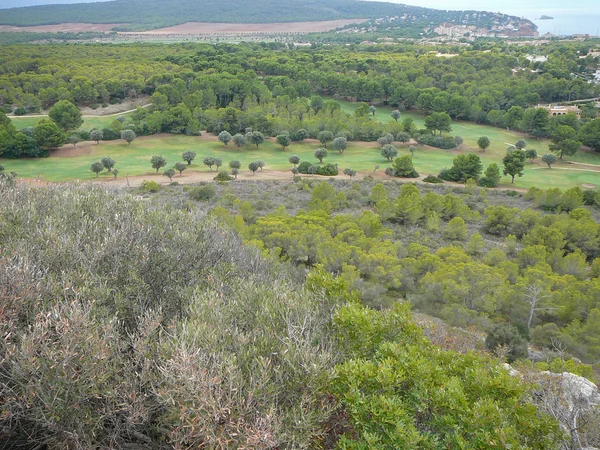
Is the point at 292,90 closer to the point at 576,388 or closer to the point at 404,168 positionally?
the point at 404,168

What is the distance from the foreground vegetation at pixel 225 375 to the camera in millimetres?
5812

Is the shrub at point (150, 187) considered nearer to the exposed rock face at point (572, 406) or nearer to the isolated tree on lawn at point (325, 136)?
the isolated tree on lawn at point (325, 136)

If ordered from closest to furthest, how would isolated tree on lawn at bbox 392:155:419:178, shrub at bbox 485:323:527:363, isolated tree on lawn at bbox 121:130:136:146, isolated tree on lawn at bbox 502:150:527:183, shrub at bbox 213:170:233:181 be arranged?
shrub at bbox 485:323:527:363
shrub at bbox 213:170:233:181
isolated tree on lawn at bbox 502:150:527:183
isolated tree on lawn at bbox 392:155:419:178
isolated tree on lawn at bbox 121:130:136:146

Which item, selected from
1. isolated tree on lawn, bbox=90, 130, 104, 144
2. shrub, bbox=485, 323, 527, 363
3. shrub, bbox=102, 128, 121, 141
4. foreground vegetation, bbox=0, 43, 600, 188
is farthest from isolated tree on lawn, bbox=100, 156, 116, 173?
shrub, bbox=485, 323, 527, 363

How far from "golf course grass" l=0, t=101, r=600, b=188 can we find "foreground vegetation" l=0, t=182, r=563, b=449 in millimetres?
34992

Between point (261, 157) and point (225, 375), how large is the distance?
45.3 metres

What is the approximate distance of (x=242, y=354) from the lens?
6652 mm

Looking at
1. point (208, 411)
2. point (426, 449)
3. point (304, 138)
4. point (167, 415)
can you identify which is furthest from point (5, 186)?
point (304, 138)

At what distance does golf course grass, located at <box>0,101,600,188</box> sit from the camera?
141 feet

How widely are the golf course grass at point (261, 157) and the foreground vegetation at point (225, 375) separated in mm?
34992

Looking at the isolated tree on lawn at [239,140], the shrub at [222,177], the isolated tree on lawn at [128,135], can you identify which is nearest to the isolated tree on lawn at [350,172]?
the shrub at [222,177]

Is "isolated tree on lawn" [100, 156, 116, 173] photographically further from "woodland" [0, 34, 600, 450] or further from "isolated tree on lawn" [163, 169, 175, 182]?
"woodland" [0, 34, 600, 450]

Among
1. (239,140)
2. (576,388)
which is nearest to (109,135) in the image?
(239,140)

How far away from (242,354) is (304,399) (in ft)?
3.76
